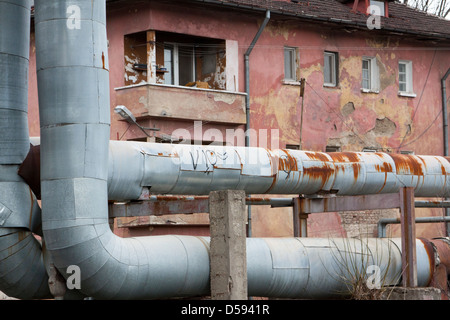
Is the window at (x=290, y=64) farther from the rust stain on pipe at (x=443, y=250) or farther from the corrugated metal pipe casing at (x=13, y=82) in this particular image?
the corrugated metal pipe casing at (x=13, y=82)

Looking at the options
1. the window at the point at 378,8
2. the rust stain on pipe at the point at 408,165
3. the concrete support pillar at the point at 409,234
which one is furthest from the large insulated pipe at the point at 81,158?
the window at the point at 378,8

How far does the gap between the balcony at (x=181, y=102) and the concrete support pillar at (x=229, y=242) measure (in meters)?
11.2

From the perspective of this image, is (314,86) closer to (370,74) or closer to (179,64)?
(370,74)

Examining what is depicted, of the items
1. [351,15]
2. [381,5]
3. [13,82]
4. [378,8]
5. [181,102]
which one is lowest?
[13,82]

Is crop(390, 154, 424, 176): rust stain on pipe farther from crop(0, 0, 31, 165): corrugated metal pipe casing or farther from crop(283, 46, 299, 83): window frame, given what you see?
crop(283, 46, 299, 83): window frame

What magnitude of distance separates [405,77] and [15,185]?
18.7 metres

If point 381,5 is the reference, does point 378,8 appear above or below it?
below

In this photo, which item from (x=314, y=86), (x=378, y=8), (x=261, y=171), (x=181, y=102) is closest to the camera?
(x=261, y=171)

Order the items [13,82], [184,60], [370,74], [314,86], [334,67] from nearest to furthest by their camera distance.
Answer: [13,82], [184,60], [314,86], [334,67], [370,74]

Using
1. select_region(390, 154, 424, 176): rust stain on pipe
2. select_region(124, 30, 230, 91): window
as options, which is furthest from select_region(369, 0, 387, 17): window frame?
select_region(390, 154, 424, 176): rust stain on pipe

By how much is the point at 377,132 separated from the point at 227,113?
5567 mm

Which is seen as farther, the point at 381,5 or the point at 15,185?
the point at 381,5

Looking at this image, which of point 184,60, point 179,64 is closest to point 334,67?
point 184,60

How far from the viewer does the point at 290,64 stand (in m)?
25.1
